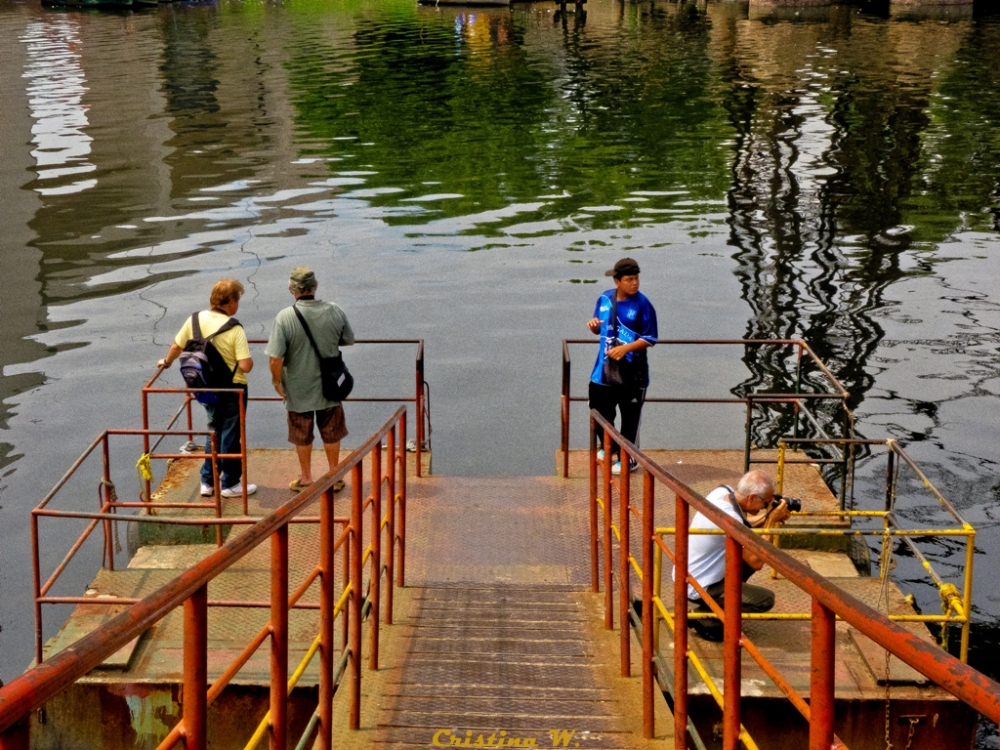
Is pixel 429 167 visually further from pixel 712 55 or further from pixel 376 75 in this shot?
pixel 712 55

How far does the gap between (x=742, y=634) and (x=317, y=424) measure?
5.70 metres

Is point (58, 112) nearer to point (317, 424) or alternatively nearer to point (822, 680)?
point (317, 424)

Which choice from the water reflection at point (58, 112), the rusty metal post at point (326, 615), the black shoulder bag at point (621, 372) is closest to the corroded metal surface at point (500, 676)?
the rusty metal post at point (326, 615)

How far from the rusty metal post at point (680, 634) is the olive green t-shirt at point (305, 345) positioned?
4745 millimetres

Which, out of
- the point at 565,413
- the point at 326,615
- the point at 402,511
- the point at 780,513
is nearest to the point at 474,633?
the point at 402,511

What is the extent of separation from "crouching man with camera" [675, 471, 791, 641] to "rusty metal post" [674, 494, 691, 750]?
194cm

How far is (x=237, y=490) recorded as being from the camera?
974cm

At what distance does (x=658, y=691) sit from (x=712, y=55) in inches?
2019

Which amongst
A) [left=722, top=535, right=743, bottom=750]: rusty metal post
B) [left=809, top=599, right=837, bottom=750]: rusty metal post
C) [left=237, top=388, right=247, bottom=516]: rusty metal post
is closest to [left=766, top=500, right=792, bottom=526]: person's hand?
[left=237, top=388, right=247, bottom=516]: rusty metal post

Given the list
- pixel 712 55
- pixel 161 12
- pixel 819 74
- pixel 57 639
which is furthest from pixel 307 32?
pixel 57 639

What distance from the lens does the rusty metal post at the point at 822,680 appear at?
2.63 metres

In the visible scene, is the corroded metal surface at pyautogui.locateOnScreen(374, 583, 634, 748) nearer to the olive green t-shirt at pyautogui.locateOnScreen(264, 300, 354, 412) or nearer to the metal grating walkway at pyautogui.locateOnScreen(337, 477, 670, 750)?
the metal grating walkway at pyautogui.locateOnScreen(337, 477, 670, 750)

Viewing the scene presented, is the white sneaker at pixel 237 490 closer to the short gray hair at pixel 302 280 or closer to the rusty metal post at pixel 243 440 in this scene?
the rusty metal post at pixel 243 440

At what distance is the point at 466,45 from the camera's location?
6103cm
